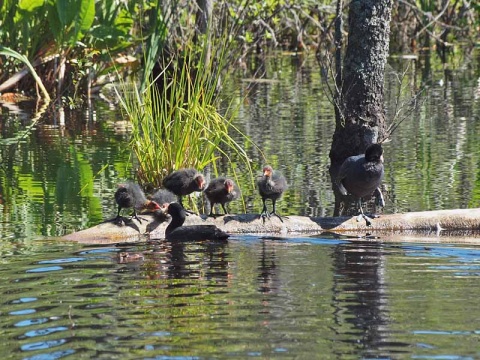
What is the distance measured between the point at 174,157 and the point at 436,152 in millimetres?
4946

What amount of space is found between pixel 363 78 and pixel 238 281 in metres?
5.43

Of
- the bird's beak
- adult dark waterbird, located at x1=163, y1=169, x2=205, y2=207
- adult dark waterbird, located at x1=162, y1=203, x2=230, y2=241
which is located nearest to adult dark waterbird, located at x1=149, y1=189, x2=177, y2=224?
adult dark waterbird, located at x1=163, y1=169, x2=205, y2=207

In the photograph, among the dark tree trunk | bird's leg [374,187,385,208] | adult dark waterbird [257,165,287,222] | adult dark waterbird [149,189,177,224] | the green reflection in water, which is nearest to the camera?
adult dark waterbird [257,165,287,222]

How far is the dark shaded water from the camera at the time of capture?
6508 millimetres

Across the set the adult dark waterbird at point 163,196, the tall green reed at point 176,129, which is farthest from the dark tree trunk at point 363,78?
the adult dark waterbird at point 163,196

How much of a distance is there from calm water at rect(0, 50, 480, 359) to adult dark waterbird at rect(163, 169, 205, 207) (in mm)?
887

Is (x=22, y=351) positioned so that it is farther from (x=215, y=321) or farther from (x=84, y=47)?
(x=84, y=47)

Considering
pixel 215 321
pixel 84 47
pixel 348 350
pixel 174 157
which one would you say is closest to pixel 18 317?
pixel 215 321

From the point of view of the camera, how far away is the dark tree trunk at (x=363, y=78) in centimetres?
1284

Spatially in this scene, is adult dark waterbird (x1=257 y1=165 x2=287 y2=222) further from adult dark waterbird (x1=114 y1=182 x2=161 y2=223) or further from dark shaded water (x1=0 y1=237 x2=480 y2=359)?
adult dark waterbird (x1=114 y1=182 x2=161 y2=223)

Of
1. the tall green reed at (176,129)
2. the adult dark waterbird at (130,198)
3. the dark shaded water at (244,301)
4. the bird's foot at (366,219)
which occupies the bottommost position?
the dark shaded water at (244,301)

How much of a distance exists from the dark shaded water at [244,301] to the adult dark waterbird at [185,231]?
0.40 ft

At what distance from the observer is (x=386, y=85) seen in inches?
977

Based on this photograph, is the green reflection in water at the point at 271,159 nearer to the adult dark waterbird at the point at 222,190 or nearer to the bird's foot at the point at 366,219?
the adult dark waterbird at the point at 222,190
